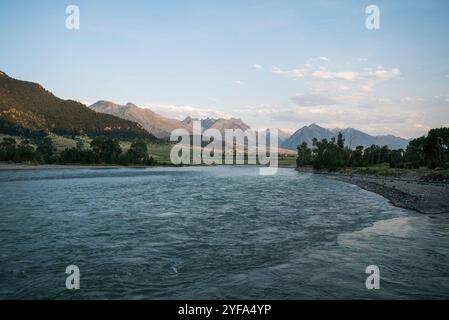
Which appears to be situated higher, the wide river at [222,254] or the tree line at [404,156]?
the tree line at [404,156]

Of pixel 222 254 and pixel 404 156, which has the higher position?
pixel 404 156

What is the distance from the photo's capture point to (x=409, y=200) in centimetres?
5438

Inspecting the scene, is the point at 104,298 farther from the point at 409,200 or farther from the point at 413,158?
the point at 413,158

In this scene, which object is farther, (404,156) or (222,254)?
(404,156)

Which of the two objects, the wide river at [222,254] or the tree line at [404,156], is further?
the tree line at [404,156]

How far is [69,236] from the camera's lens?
2922 cm

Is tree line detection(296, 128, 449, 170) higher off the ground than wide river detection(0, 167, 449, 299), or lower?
higher

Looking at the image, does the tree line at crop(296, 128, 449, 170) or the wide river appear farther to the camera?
the tree line at crop(296, 128, 449, 170)
